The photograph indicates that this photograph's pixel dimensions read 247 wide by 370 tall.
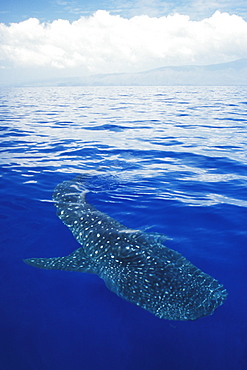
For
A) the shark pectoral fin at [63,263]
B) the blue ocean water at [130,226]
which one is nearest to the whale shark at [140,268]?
the shark pectoral fin at [63,263]

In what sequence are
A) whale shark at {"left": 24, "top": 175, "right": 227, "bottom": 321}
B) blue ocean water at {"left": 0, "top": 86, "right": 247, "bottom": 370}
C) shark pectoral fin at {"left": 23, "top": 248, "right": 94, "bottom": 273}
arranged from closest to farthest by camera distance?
blue ocean water at {"left": 0, "top": 86, "right": 247, "bottom": 370} → whale shark at {"left": 24, "top": 175, "right": 227, "bottom": 321} → shark pectoral fin at {"left": 23, "top": 248, "right": 94, "bottom": 273}

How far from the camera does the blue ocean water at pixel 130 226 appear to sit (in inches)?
173

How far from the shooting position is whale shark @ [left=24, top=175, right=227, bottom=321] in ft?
15.5

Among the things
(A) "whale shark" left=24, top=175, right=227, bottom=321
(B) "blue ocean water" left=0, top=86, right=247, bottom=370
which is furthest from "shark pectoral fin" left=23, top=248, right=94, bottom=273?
(B) "blue ocean water" left=0, top=86, right=247, bottom=370

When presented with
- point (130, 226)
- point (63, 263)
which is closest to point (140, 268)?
point (63, 263)

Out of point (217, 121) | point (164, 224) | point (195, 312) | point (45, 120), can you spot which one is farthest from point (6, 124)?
point (195, 312)

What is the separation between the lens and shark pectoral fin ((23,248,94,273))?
6066 mm

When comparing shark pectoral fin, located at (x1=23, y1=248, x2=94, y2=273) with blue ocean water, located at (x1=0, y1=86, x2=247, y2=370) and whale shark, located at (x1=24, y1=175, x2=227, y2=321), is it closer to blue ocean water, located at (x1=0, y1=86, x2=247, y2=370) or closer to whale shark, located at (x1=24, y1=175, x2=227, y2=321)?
whale shark, located at (x1=24, y1=175, x2=227, y2=321)

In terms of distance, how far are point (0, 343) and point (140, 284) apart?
2692 millimetres

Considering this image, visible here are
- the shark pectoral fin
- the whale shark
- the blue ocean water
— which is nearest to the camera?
the blue ocean water

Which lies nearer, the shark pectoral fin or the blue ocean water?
the blue ocean water

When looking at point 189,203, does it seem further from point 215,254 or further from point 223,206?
point 215,254

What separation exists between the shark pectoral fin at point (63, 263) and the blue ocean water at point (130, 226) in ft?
0.62

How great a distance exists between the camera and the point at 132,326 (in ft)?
15.8
